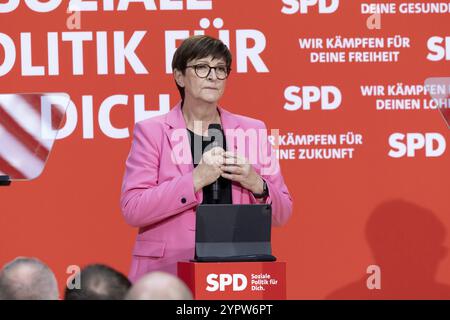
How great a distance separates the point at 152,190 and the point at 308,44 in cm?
145

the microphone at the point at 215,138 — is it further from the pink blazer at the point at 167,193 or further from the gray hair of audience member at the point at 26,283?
the gray hair of audience member at the point at 26,283

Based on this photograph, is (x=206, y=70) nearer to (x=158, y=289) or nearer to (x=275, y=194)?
(x=275, y=194)

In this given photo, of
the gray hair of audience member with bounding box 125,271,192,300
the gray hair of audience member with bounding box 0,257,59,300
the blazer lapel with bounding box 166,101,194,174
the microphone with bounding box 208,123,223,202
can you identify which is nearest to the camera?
the gray hair of audience member with bounding box 125,271,192,300

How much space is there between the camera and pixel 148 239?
3.54 metres

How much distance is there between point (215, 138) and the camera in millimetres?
3354

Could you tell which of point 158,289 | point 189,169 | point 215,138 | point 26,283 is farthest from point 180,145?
point 158,289

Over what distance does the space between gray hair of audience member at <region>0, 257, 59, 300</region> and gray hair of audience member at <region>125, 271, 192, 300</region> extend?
1.48 ft

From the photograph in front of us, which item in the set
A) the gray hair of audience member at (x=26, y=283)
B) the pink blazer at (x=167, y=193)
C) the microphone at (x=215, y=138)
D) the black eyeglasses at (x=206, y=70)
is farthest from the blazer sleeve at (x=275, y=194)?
the gray hair of audience member at (x=26, y=283)

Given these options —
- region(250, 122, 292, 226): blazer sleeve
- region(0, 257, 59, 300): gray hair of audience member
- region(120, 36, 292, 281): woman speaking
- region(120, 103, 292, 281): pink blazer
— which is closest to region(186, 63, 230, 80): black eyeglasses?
region(120, 36, 292, 281): woman speaking

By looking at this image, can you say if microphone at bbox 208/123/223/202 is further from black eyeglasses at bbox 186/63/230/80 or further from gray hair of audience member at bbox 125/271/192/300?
gray hair of audience member at bbox 125/271/192/300

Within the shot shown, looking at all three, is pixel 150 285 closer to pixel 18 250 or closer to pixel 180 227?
pixel 180 227

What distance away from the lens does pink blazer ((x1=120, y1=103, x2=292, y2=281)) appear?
11.1 ft

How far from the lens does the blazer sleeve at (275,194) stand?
3.40m

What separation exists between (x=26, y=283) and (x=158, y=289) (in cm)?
54
